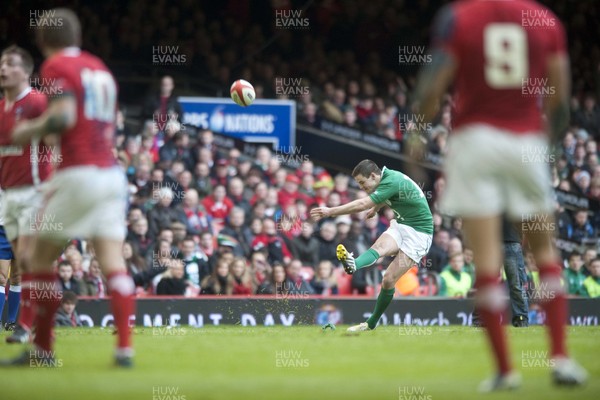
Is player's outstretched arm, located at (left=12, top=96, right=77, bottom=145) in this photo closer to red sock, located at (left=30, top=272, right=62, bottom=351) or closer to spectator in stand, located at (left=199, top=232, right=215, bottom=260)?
red sock, located at (left=30, top=272, right=62, bottom=351)

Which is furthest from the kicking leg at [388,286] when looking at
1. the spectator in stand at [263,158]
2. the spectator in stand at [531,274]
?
the spectator in stand at [263,158]

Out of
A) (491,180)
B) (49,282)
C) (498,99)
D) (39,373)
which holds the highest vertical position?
(498,99)

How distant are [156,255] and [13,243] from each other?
5785mm

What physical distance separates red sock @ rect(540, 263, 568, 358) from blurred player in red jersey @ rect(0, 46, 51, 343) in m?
4.69

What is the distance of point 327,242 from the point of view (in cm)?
1734

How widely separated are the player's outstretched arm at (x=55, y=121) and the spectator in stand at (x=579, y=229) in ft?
47.2

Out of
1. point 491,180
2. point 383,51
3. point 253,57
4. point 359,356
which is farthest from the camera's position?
point 383,51

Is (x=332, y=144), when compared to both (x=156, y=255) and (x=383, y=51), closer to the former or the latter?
(x=383, y=51)

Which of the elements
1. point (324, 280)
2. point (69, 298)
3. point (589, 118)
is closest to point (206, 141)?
point (324, 280)

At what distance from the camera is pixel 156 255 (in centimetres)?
1565

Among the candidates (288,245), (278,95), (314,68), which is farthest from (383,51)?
(288,245)

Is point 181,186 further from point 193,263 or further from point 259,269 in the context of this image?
point 259,269

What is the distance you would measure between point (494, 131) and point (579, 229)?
46.2 feet

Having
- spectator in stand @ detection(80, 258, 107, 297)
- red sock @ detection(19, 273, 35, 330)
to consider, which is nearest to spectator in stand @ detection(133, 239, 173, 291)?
spectator in stand @ detection(80, 258, 107, 297)
